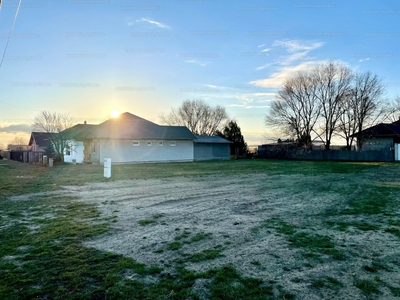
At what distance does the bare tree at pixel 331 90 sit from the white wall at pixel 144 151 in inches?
687

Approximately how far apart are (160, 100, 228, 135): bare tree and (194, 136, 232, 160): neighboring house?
14748 mm

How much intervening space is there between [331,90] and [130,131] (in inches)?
960

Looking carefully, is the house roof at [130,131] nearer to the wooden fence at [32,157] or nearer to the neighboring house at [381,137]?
the wooden fence at [32,157]

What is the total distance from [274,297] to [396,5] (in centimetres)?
1435

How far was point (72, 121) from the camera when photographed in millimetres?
29844

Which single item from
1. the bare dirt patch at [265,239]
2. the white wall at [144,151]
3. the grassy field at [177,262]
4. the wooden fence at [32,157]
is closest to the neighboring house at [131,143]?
the white wall at [144,151]

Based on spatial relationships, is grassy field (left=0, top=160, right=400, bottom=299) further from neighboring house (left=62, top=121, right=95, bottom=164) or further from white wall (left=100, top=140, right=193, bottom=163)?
neighboring house (left=62, top=121, right=95, bottom=164)

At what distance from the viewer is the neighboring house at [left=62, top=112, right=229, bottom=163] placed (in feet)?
81.8

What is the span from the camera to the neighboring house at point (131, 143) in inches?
981

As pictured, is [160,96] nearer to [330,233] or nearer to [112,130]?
[112,130]

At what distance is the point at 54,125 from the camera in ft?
89.4

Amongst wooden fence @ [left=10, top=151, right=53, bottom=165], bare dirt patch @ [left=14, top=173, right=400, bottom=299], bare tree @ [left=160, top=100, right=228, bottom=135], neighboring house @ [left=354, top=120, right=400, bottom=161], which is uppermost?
bare tree @ [left=160, top=100, right=228, bottom=135]

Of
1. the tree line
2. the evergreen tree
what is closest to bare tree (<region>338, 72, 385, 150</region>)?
the tree line

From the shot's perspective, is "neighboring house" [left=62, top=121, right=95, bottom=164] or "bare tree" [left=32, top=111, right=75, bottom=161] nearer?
"bare tree" [left=32, top=111, right=75, bottom=161]
